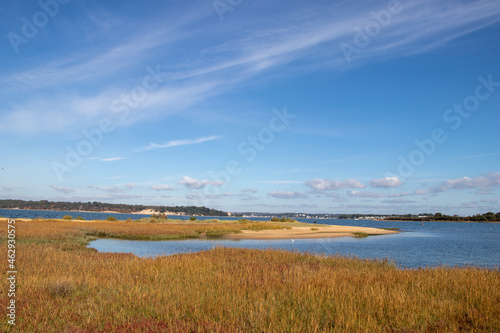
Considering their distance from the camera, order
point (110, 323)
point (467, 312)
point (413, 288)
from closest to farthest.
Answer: point (110, 323), point (467, 312), point (413, 288)

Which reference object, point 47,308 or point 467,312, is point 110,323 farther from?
point 467,312

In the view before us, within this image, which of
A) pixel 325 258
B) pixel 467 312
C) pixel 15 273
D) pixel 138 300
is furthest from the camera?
pixel 325 258

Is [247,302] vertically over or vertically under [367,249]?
over

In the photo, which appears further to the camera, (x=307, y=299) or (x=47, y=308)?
(x=307, y=299)

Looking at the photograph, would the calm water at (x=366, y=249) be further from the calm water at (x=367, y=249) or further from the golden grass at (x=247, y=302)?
the golden grass at (x=247, y=302)

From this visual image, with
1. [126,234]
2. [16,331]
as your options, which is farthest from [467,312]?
[126,234]

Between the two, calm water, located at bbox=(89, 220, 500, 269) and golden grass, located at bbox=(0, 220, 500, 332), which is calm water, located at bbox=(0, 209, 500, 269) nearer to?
calm water, located at bbox=(89, 220, 500, 269)

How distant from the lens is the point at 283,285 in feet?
40.5

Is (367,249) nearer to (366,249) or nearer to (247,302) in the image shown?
(366,249)

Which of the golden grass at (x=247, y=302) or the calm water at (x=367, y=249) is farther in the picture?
the calm water at (x=367, y=249)

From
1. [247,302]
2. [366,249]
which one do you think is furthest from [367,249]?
[247,302]

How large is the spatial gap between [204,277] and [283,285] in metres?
3.53

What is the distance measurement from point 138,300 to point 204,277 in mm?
4090

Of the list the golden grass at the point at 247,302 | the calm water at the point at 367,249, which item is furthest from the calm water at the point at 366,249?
the golden grass at the point at 247,302
